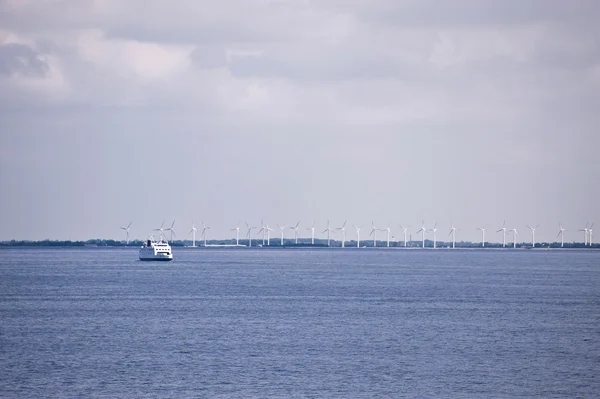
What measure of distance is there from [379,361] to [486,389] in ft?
30.5

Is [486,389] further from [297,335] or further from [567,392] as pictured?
[297,335]

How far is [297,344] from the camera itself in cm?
6159

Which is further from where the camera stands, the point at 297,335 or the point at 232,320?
the point at 232,320

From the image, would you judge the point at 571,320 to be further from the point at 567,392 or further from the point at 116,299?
the point at 116,299

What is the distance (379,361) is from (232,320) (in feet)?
76.1

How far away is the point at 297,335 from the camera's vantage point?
217 ft

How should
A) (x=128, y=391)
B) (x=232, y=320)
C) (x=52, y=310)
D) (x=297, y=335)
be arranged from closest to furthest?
(x=128, y=391)
(x=297, y=335)
(x=232, y=320)
(x=52, y=310)

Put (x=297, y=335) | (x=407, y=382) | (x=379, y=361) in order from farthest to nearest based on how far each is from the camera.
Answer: (x=297, y=335)
(x=379, y=361)
(x=407, y=382)

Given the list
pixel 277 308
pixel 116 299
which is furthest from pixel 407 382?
pixel 116 299

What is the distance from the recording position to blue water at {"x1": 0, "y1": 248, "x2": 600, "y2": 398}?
47.5 metres

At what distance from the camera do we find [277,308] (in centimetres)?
8675

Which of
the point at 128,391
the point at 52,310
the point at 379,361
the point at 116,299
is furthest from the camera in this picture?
the point at 116,299

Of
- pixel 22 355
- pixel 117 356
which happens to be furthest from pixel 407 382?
pixel 22 355

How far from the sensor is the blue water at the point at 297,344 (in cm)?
4747
